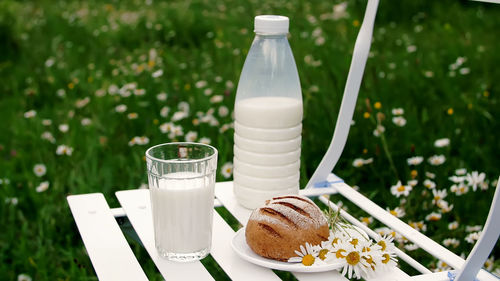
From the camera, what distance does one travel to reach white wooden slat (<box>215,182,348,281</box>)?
114cm

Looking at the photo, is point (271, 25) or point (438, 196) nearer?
point (271, 25)

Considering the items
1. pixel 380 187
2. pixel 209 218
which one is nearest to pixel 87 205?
pixel 209 218

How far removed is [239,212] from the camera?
144 centimetres

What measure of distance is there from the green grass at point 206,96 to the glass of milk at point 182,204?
0.60m

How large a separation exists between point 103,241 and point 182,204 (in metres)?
0.20

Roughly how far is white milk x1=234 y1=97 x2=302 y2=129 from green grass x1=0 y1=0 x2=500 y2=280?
58 centimetres

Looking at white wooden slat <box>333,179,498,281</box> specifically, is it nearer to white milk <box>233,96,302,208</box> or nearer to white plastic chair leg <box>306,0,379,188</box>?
white plastic chair leg <box>306,0,379,188</box>

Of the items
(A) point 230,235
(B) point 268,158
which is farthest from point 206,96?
(A) point 230,235

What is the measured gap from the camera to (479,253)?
110 cm

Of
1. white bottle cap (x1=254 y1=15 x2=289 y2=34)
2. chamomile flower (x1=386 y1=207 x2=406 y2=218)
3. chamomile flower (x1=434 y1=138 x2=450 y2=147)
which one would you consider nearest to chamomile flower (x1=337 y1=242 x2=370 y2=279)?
white bottle cap (x1=254 y1=15 x2=289 y2=34)

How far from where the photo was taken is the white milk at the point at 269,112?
55.1 inches

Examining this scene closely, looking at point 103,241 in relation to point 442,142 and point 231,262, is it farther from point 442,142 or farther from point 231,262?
point 442,142

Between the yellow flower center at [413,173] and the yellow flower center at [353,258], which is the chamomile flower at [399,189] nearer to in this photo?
the yellow flower center at [413,173]

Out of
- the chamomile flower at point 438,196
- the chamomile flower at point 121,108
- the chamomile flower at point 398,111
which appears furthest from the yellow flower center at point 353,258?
the chamomile flower at point 121,108
